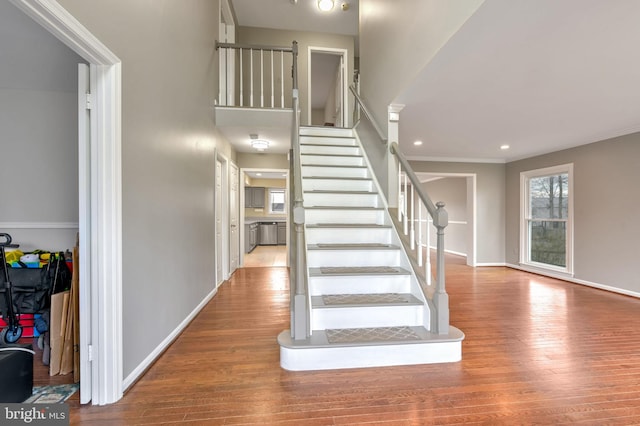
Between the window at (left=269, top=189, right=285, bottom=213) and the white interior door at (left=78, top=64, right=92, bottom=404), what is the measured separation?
28.2 ft

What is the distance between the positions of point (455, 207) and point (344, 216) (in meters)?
6.04

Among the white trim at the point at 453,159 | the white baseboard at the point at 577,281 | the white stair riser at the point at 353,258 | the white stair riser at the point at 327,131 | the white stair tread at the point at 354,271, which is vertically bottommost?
the white baseboard at the point at 577,281

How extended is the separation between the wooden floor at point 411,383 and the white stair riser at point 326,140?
2.70 m

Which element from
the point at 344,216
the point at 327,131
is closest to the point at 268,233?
the point at 327,131

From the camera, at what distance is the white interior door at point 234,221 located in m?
5.08

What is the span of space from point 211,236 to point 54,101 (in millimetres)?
2034

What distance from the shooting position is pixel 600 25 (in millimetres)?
1757

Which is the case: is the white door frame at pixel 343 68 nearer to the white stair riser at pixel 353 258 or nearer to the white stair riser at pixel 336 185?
the white stair riser at pixel 336 185

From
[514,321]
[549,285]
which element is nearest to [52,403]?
[514,321]

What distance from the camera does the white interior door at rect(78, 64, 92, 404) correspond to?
1612 mm

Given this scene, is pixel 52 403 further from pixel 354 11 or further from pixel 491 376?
pixel 354 11

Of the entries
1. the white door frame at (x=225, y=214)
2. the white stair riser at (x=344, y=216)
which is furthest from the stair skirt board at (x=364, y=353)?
the white door frame at (x=225, y=214)

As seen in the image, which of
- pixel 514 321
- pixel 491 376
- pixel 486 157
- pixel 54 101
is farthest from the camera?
pixel 486 157

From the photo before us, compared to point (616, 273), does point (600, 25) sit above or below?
above
